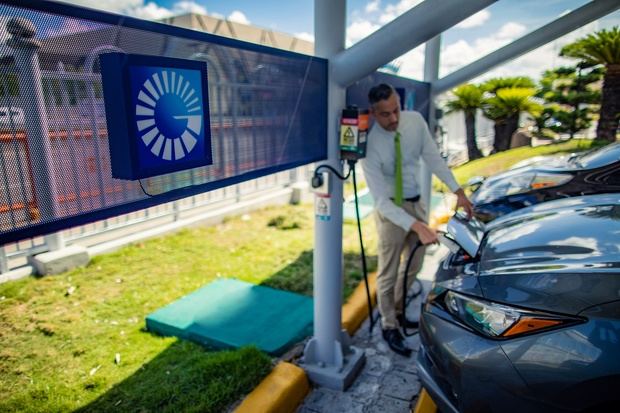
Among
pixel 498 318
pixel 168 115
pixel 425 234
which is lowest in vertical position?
pixel 498 318

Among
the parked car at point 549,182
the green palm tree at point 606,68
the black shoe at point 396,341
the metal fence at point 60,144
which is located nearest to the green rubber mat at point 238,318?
the black shoe at point 396,341

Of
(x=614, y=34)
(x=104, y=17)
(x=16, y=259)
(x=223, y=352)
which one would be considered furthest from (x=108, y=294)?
(x=614, y=34)

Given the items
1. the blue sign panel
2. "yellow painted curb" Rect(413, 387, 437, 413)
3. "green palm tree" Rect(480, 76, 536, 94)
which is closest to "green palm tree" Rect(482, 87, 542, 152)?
"green palm tree" Rect(480, 76, 536, 94)

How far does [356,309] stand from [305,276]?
1.03 meters

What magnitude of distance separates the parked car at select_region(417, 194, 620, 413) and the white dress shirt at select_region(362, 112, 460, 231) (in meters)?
0.81

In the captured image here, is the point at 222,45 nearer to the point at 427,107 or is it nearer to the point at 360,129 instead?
the point at 360,129

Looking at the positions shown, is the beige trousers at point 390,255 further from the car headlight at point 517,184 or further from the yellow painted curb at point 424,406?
the car headlight at point 517,184

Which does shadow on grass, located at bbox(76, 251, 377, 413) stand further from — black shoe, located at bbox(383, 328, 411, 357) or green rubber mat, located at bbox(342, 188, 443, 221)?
green rubber mat, located at bbox(342, 188, 443, 221)

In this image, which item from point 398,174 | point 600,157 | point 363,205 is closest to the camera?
point 398,174

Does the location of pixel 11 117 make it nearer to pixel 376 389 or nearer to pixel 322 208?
pixel 322 208

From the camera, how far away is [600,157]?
386cm

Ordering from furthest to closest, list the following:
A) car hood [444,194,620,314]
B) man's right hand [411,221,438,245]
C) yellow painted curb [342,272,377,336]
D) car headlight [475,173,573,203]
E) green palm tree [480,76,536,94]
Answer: green palm tree [480,76,536,94]
car headlight [475,173,573,203]
yellow painted curb [342,272,377,336]
man's right hand [411,221,438,245]
car hood [444,194,620,314]

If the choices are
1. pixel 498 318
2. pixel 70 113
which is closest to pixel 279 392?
pixel 498 318

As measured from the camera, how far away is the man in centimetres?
311
